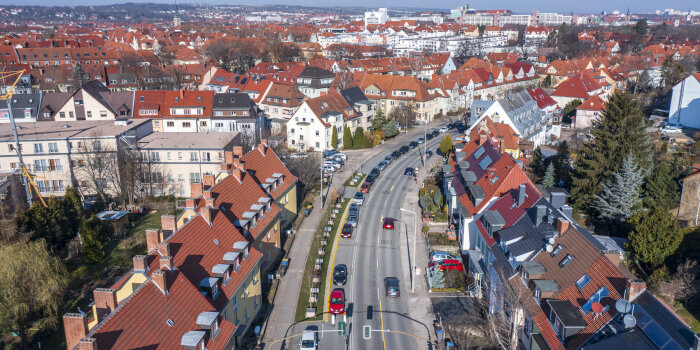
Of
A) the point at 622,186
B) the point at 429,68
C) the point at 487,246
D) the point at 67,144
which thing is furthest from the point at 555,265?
the point at 429,68

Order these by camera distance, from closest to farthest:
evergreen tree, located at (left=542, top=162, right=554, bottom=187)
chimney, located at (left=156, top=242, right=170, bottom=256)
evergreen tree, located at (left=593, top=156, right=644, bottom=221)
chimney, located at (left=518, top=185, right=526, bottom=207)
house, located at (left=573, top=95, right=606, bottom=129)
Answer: chimney, located at (left=156, top=242, right=170, bottom=256)
chimney, located at (left=518, top=185, right=526, bottom=207)
evergreen tree, located at (left=593, top=156, right=644, bottom=221)
evergreen tree, located at (left=542, top=162, right=554, bottom=187)
house, located at (left=573, top=95, right=606, bottom=129)

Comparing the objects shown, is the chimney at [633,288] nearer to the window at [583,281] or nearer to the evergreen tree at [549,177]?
the window at [583,281]

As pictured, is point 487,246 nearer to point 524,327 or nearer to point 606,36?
point 524,327

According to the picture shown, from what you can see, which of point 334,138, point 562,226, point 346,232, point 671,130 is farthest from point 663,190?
point 334,138

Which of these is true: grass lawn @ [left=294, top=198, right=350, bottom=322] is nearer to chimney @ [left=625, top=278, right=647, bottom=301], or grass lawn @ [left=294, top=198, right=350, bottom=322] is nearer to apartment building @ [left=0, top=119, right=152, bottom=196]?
chimney @ [left=625, top=278, right=647, bottom=301]

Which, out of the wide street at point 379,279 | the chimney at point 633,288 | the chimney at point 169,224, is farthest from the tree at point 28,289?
the chimney at point 633,288

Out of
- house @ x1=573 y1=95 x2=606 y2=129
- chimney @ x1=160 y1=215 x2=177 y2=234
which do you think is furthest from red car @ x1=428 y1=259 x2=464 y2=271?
house @ x1=573 y1=95 x2=606 y2=129
